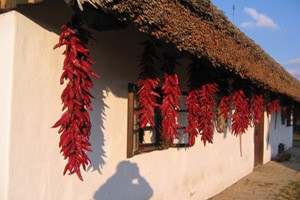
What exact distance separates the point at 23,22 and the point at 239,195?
5740 mm

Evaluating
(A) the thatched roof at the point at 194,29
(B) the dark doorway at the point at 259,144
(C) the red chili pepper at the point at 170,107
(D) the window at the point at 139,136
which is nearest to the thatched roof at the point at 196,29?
(A) the thatched roof at the point at 194,29

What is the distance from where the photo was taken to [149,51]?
3654 mm

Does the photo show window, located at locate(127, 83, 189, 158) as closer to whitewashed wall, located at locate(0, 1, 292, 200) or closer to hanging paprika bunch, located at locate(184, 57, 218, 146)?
whitewashed wall, located at locate(0, 1, 292, 200)

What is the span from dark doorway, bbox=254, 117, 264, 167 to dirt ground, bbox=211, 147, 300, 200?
9.8 inches

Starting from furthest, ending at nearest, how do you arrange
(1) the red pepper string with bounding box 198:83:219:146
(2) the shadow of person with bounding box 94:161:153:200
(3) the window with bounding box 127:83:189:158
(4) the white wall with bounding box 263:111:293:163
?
1. (4) the white wall with bounding box 263:111:293:163
2. (1) the red pepper string with bounding box 198:83:219:146
3. (3) the window with bounding box 127:83:189:158
4. (2) the shadow of person with bounding box 94:161:153:200

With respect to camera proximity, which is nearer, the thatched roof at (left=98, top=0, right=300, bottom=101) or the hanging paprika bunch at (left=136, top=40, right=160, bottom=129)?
the thatched roof at (left=98, top=0, right=300, bottom=101)

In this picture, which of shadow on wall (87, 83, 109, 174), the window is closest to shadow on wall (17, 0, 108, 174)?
shadow on wall (87, 83, 109, 174)

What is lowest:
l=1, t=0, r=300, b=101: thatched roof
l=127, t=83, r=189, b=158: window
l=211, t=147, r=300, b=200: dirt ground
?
l=211, t=147, r=300, b=200: dirt ground

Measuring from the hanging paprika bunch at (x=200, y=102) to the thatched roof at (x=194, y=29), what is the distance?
36 cm

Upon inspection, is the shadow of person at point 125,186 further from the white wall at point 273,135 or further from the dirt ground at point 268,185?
the white wall at point 273,135

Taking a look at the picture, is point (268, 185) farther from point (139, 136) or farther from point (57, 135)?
point (57, 135)

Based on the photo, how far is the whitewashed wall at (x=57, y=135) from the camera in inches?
108

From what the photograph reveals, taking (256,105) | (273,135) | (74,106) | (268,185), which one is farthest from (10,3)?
(273,135)

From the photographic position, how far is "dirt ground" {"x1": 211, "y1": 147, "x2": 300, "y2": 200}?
7121 mm
